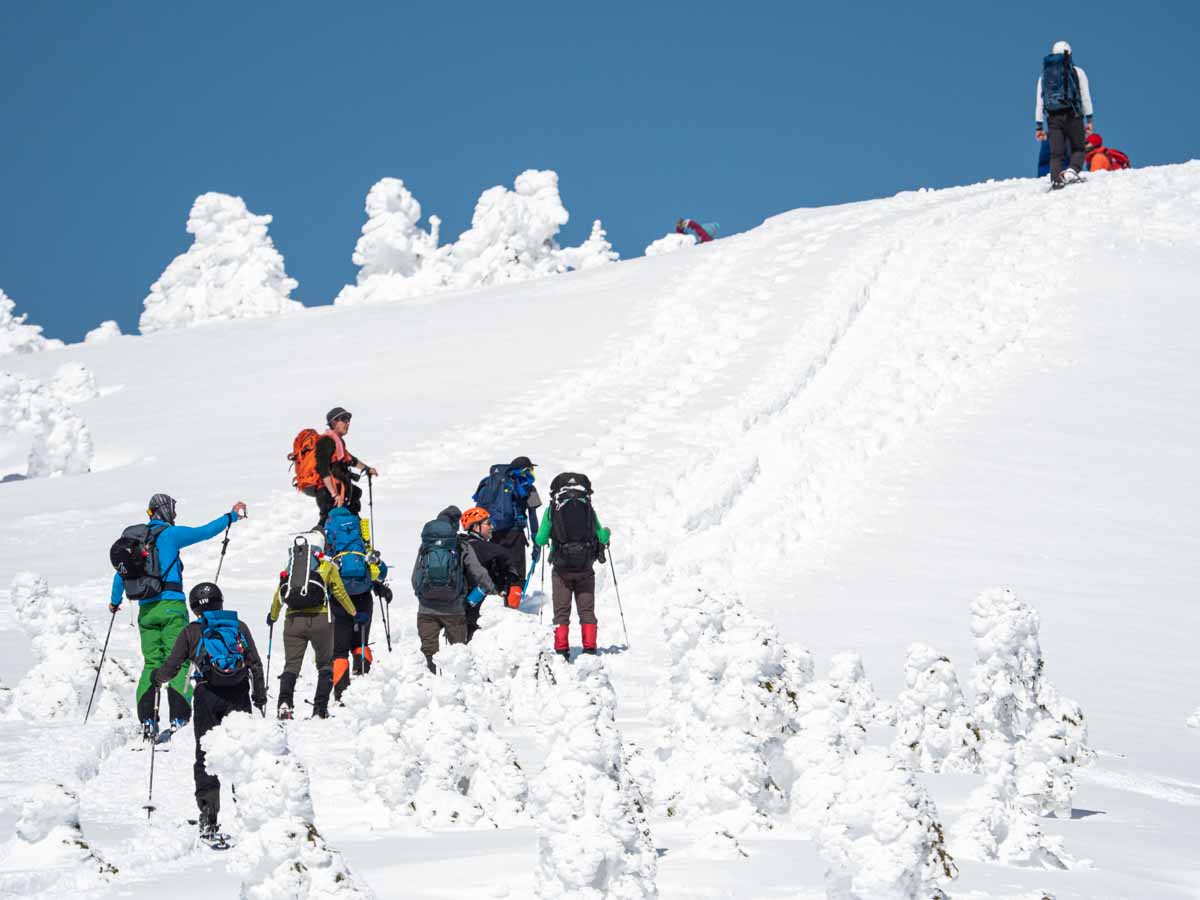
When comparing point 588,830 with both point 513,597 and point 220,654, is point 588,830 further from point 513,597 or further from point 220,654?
point 513,597

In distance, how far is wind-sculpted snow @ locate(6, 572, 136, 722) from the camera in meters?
9.53

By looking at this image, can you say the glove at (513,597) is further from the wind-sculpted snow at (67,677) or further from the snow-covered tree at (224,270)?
the snow-covered tree at (224,270)

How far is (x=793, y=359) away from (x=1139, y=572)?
8.77m

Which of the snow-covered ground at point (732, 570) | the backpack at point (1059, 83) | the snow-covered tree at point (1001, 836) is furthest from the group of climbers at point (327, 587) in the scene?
the backpack at point (1059, 83)

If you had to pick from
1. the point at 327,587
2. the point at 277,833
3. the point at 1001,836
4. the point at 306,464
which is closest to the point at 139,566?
the point at 327,587

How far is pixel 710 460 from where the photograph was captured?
17.7 metres

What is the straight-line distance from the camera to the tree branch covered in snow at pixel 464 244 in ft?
318

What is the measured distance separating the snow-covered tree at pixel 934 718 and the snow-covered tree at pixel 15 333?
7054cm

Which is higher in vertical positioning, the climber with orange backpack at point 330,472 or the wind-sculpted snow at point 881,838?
the climber with orange backpack at point 330,472

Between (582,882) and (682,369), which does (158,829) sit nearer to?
(582,882)

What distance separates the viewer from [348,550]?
1066 centimetres

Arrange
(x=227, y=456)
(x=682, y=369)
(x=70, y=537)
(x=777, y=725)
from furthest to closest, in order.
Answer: (x=682, y=369), (x=227, y=456), (x=70, y=537), (x=777, y=725)

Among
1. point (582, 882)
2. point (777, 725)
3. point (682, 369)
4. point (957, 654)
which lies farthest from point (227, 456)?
point (582, 882)

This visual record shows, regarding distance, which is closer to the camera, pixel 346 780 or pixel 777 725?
pixel 777 725
